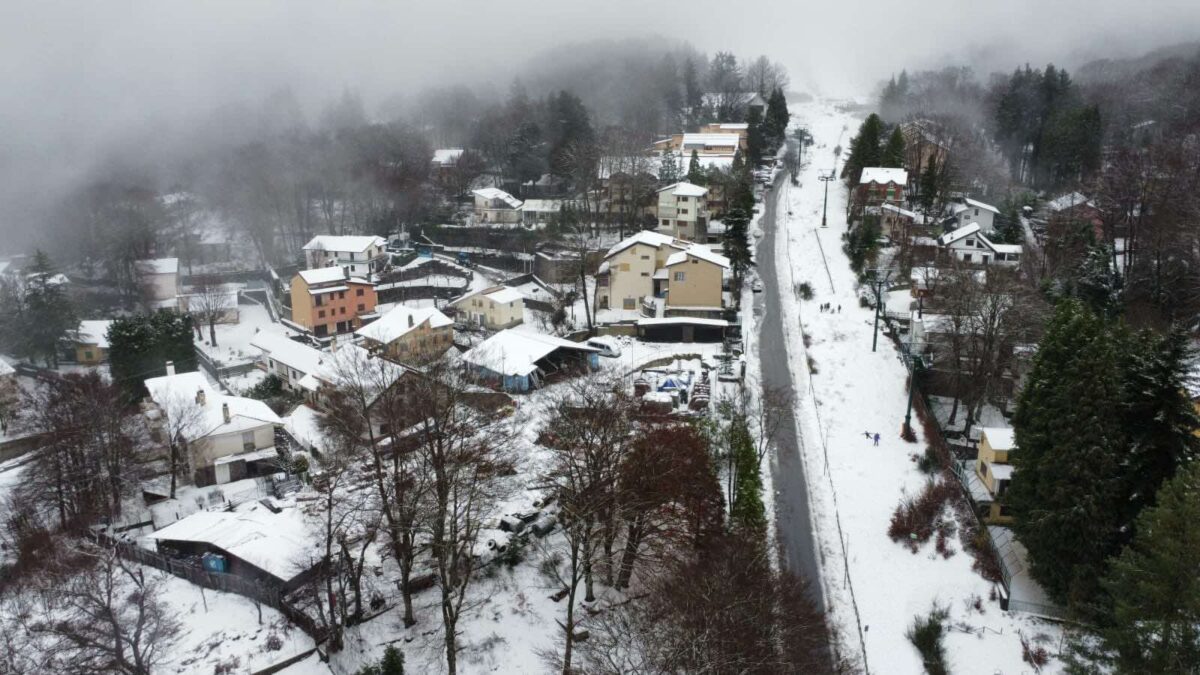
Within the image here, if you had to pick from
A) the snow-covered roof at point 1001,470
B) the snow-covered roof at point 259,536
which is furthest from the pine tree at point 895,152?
the snow-covered roof at point 259,536

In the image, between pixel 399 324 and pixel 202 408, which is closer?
pixel 202 408

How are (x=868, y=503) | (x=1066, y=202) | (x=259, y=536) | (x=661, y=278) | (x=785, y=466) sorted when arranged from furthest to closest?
(x=1066, y=202) → (x=661, y=278) → (x=785, y=466) → (x=868, y=503) → (x=259, y=536)

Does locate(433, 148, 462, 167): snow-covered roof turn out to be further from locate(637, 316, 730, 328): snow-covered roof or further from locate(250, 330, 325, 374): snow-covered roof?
locate(637, 316, 730, 328): snow-covered roof

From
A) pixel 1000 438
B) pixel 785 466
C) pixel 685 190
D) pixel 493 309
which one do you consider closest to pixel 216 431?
pixel 493 309

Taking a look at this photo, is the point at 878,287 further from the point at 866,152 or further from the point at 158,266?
the point at 158,266

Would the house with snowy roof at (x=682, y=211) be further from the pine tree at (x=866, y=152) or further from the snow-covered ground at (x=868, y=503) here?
the pine tree at (x=866, y=152)

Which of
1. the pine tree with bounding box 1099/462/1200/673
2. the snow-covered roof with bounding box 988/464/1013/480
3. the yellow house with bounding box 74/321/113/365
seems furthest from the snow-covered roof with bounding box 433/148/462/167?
the pine tree with bounding box 1099/462/1200/673
